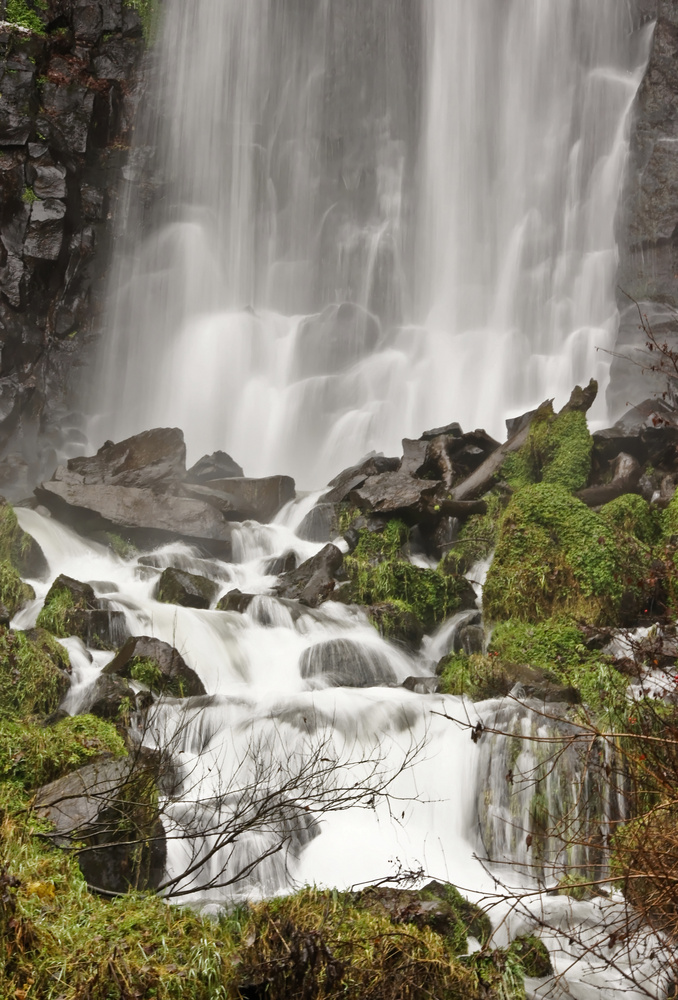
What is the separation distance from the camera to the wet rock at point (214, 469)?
66.2ft

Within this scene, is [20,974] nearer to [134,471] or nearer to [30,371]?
[134,471]

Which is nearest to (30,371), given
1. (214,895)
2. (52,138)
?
(52,138)

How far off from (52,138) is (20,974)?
83.5ft

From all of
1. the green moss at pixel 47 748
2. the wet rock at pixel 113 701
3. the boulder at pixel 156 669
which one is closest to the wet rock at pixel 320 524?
the boulder at pixel 156 669

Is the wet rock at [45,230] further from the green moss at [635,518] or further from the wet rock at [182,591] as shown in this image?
the green moss at [635,518]

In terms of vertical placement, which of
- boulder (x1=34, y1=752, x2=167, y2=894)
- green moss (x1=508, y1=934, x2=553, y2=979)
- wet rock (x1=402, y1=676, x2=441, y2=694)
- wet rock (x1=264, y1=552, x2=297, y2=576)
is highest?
wet rock (x1=264, y1=552, x2=297, y2=576)

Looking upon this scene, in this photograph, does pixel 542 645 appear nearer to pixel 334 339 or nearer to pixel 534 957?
pixel 534 957

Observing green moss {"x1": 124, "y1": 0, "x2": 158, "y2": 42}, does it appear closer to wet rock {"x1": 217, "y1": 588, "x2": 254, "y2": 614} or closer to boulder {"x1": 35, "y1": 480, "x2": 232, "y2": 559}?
boulder {"x1": 35, "y1": 480, "x2": 232, "y2": 559}

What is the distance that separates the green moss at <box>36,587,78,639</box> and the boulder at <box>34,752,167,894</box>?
5.16m

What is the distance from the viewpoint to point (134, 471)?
59.5 ft

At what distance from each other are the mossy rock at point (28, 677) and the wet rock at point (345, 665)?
3.36m

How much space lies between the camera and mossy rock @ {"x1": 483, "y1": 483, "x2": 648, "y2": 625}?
10938 millimetres

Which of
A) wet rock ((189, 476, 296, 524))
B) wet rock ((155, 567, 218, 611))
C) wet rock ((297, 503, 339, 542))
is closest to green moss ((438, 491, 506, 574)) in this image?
wet rock ((297, 503, 339, 542))

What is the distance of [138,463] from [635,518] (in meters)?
11.0
